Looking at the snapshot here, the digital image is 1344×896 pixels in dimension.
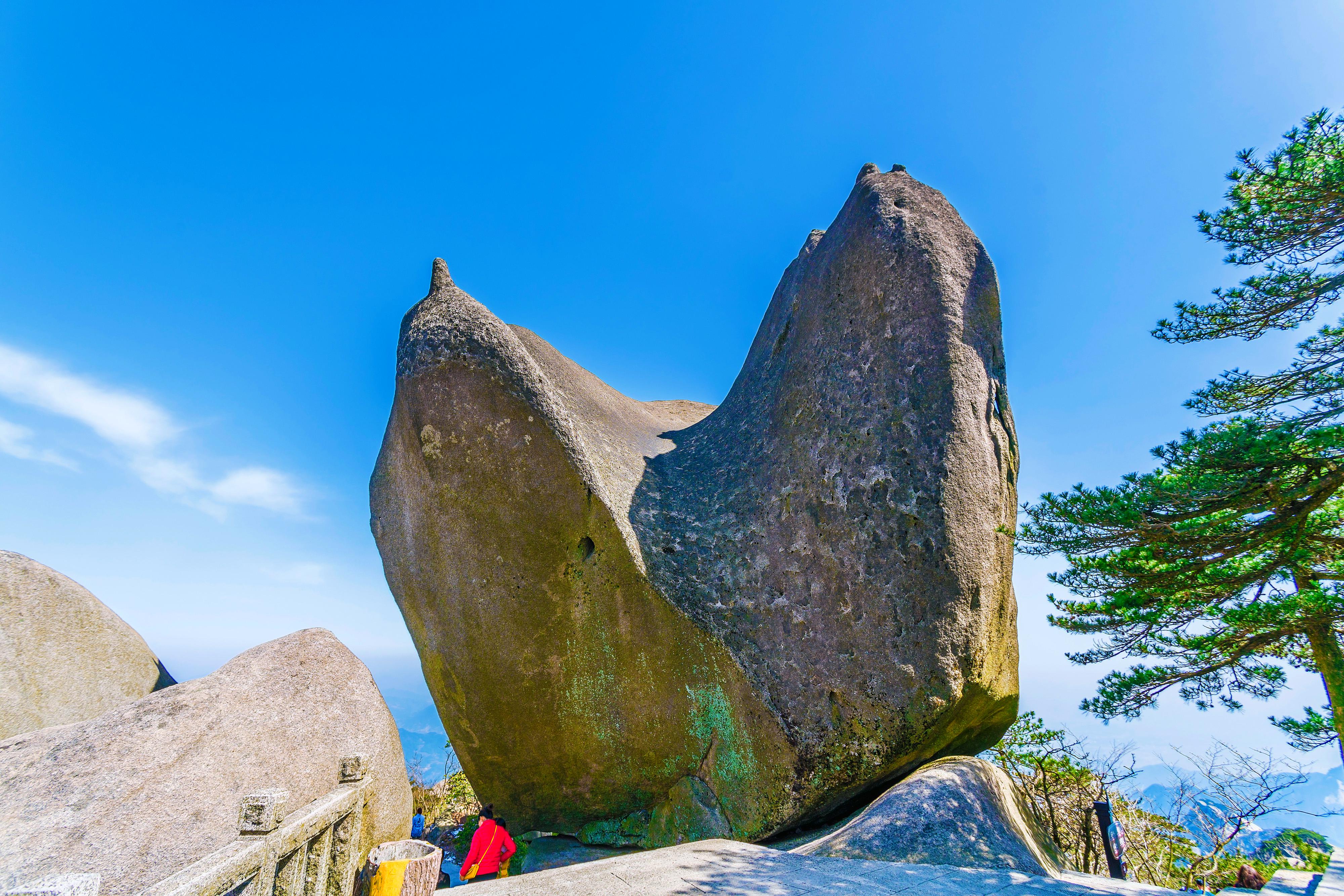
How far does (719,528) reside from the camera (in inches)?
368

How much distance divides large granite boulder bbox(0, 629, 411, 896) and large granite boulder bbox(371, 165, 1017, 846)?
4.50 feet

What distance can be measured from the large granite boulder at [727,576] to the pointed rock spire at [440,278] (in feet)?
0.09

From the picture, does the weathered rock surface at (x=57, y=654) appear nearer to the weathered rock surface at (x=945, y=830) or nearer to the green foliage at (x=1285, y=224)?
the weathered rock surface at (x=945, y=830)

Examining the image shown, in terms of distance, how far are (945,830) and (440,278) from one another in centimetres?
926

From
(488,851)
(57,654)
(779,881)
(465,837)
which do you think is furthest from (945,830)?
(57,654)

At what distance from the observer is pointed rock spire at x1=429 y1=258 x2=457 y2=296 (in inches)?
359

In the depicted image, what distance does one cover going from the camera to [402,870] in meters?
5.27

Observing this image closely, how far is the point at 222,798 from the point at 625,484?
571 centimetres

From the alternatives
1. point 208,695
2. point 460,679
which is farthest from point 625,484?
point 208,695

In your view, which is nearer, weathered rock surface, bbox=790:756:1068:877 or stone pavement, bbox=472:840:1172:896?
stone pavement, bbox=472:840:1172:896

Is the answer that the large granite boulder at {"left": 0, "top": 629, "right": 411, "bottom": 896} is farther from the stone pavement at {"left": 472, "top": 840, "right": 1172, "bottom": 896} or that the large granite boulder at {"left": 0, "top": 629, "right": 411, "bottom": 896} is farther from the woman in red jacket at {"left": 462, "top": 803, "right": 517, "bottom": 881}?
the stone pavement at {"left": 472, "top": 840, "right": 1172, "bottom": 896}

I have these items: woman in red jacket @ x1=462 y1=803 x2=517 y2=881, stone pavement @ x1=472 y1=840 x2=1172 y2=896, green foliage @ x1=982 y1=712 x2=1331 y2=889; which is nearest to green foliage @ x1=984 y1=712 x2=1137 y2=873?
green foliage @ x1=982 y1=712 x2=1331 y2=889

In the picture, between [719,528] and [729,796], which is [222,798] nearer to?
[729,796]

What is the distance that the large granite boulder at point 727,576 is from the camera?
7617 millimetres
